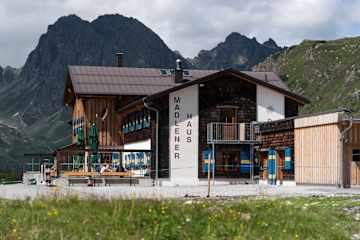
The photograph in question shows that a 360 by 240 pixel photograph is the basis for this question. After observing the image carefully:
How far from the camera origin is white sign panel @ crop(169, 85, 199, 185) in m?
40.1

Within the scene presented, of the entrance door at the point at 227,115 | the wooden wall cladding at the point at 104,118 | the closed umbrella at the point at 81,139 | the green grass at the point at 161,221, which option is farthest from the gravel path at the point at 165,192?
the closed umbrella at the point at 81,139

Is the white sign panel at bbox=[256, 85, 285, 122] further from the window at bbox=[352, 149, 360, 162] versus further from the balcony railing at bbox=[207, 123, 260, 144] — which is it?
the window at bbox=[352, 149, 360, 162]

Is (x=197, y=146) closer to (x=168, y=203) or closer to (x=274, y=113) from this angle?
(x=274, y=113)

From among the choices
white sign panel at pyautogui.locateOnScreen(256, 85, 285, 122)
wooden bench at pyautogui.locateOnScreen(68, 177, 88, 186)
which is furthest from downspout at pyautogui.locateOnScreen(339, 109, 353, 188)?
wooden bench at pyautogui.locateOnScreen(68, 177, 88, 186)

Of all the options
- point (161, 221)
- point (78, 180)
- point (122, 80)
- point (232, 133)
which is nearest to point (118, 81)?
point (122, 80)

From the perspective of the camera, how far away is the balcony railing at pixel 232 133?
40094 mm

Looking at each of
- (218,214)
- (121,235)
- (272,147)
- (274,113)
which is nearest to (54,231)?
(121,235)

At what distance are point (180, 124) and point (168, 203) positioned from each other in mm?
26487

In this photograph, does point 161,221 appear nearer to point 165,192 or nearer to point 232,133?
point 165,192

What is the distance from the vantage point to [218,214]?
12.8 meters

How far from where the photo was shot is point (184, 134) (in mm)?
40344

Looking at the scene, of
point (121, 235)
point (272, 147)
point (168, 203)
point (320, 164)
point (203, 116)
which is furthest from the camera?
point (203, 116)

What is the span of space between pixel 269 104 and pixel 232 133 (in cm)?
320

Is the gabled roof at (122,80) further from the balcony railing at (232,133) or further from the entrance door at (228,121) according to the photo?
the balcony railing at (232,133)
